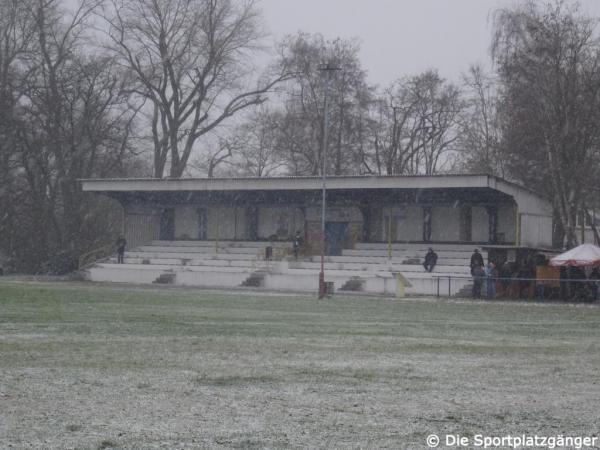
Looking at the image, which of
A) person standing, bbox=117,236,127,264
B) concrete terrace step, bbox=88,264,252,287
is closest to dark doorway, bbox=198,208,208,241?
person standing, bbox=117,236,127,264

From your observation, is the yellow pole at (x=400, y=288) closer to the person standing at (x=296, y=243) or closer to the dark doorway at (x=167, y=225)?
the person standing at (x=296, y=243)

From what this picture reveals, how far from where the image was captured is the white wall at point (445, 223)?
5591 centimetres

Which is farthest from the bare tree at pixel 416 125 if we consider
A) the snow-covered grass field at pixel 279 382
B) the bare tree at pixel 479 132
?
the snow-covered grass field at pixel 279 382

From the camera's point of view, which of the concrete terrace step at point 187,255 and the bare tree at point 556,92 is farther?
the concrete terrace step at point 187,255

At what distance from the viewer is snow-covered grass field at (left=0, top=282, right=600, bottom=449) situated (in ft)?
31.1

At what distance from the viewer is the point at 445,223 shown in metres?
56.3

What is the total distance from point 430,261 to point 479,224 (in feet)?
21.1

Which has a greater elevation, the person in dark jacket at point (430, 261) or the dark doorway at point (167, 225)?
the dark doorway at point (167, 225)

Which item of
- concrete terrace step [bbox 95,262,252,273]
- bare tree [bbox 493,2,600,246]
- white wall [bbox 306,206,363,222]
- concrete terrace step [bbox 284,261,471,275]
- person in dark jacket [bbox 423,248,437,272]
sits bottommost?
concrete terrace step [bbox 95,262,252,273]

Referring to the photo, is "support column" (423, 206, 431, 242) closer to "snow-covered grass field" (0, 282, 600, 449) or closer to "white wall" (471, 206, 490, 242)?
"white wall" (471, 206, 490, 242)

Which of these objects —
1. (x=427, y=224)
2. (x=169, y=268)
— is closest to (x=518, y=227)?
(x=427, y=224)

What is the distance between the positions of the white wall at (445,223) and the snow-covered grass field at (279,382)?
1229 inches

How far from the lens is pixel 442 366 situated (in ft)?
49.3

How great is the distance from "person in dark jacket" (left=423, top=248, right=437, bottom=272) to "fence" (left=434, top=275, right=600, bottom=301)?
2.70 m
